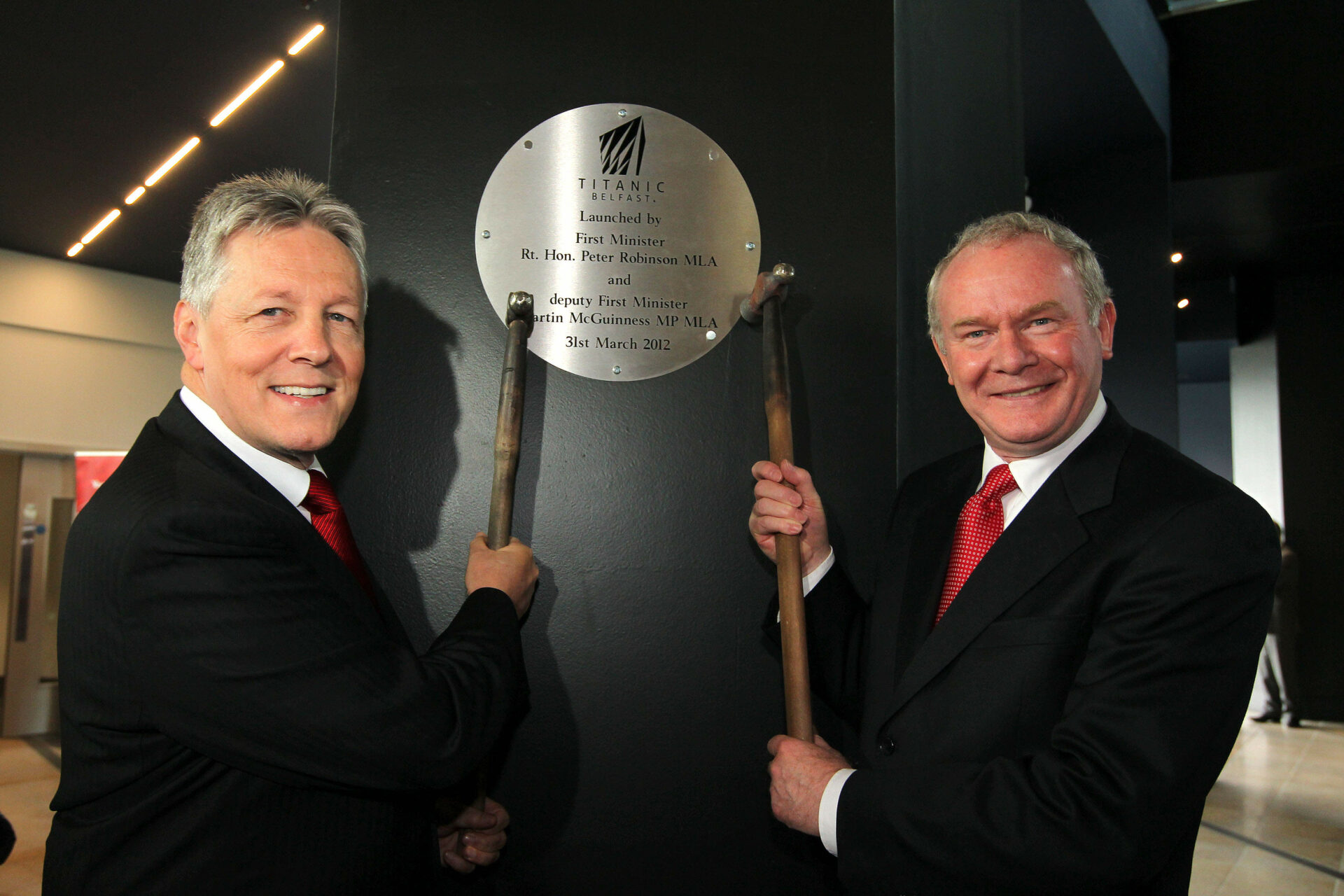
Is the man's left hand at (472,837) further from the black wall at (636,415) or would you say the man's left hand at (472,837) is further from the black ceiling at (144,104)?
the black ceiling at (144,104)

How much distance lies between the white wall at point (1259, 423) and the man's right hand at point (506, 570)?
9305mm

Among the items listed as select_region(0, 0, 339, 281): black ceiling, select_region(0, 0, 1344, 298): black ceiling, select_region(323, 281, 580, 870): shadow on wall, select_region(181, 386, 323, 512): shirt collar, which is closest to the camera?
select_region(181, 386, 323, 512): shirt collar

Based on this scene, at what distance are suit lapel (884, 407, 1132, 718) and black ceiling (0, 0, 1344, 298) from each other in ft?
12.6

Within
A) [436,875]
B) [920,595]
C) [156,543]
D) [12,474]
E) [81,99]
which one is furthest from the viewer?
[12,474]

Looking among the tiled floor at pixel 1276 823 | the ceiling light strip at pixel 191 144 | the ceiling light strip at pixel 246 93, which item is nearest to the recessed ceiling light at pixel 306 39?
the ceiling light strip at pixel 191 144

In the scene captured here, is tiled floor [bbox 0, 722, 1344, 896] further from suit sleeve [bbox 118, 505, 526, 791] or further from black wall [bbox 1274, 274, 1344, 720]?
suit sleeve [bbox 118, 505, 526, 791]

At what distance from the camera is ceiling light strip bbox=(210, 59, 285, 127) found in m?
4.48

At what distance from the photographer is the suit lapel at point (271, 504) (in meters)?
1.28

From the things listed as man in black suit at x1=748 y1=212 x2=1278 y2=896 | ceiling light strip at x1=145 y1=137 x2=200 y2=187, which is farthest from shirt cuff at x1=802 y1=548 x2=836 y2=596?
ceiling light strip at x1=145 y1=137 x2=200 y2=187

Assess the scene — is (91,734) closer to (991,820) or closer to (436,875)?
(436,875)

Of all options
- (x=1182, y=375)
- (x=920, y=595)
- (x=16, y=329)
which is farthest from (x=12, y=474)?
(x=1182, y=375)

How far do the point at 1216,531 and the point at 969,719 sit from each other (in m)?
0.45

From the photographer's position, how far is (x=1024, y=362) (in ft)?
5.05

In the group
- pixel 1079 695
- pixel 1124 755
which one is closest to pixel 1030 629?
pixel 1079 695
